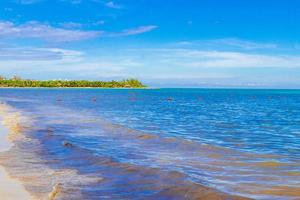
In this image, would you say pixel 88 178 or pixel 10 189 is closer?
pixel 10 189

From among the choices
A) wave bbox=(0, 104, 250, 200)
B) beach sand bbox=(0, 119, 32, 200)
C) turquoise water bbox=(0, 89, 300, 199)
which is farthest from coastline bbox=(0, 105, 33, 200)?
turquoise water bbox=(0, 89, 300, 199)

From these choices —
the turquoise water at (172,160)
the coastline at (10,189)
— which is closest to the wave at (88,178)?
the turquoise water at (172,160)

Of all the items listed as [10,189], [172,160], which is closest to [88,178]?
[10,189]

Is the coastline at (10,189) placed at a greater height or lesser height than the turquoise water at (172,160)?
greater

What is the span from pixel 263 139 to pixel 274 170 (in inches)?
406

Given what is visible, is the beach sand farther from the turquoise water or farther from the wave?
the turquoise water

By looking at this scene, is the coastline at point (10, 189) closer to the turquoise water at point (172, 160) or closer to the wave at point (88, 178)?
the wave at point (88, 178)

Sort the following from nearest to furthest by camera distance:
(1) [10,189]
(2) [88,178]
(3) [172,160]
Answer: (1) [10,189] → (2) [88,178] → (3) [172,160]

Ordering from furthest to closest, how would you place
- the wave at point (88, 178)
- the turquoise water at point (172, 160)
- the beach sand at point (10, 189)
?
the turquoise water at point (172, 160) < the wave at point (88, 178) < the beach sand at point (10, 189)

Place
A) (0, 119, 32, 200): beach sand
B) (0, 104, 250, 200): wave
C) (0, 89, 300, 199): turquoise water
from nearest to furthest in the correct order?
(0, 119, 32, 200): beach sand
(0, 104, 250, 200): wave
(0, 89, 300, 199): turquoise water

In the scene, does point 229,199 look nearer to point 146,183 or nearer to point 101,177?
point 146,183

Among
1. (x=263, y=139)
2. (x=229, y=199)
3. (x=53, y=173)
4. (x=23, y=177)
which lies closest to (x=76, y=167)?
(x=53, y=173)

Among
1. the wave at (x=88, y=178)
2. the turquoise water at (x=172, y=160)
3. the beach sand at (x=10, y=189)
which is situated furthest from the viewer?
the turquoise water at (x=172, y=160)

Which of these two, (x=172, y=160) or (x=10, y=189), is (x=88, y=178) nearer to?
(x=10, y=189)
